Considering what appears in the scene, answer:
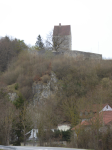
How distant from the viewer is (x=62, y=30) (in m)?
67.0

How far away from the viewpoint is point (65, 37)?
63906 mm

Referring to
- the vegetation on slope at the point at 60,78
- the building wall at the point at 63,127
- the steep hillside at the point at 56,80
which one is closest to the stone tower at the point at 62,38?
the steep hillside at the point at 56,80

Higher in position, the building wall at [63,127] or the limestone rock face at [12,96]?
the limestone rock face at [12,96]

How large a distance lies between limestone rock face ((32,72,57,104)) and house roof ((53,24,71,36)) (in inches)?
913

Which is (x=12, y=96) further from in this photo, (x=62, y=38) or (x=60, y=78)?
(x=62, y=38)

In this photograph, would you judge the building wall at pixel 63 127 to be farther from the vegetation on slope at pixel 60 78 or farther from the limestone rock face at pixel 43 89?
the limestone rock face at pixel 43 89

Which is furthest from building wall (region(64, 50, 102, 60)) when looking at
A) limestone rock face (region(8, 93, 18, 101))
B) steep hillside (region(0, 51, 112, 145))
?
limestone rock face (region(8, 93, 18, 101))

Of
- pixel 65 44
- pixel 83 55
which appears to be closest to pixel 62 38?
pixel 65 44

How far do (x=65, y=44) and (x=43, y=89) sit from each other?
22.7 metres

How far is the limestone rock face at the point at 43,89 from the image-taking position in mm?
42456

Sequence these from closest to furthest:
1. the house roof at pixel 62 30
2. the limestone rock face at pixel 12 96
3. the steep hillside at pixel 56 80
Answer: the steep hillside at pixel 56 80, the limestone rock face at pixel 12 96, the house roof at pixel 62 30

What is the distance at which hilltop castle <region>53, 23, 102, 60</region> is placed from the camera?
53812 millimetres

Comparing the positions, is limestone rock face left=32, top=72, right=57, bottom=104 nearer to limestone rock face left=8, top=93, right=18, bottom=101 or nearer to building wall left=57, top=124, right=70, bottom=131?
limestone rock face left=8, top=93, right=18, bottom=101

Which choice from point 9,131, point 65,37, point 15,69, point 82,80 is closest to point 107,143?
point 9,131
